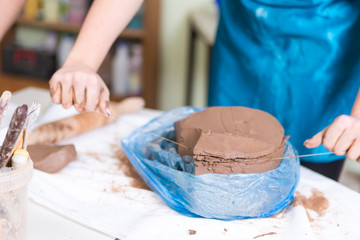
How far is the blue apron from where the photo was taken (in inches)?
41.3

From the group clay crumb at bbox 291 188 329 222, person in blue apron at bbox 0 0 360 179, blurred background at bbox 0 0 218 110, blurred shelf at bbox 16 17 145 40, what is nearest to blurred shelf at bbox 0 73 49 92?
blurred background at bbox 0 0 218 110

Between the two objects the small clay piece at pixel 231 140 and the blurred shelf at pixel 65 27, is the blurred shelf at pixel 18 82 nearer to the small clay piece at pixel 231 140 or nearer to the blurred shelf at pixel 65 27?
the blurred shelf at pixel 65 27

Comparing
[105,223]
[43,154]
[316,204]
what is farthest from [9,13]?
[316,204]

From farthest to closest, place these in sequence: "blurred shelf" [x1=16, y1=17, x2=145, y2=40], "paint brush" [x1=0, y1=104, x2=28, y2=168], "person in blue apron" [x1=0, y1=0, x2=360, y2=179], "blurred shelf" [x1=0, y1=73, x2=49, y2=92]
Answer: "blurred shelf" [x1=0, y1=73, x2=49, y2=92] < "blurred shelf" [x1=16, y1=17, x2=145, y2=40] < "person in blue apron" [x1=0, y1=0, x2=360, y2=179] < "paint brush" [x1=0, y1=104, x2=28, y2=168]

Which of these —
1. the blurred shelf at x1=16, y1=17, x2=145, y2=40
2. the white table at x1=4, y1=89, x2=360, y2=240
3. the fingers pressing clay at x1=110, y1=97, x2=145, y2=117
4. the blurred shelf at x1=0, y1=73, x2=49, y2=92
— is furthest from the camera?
the blurred shelf at x1=0, y1=73, x2=49, y2=92

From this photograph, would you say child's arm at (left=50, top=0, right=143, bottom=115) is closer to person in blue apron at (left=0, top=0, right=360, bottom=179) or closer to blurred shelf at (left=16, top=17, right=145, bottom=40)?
person in blue apron at (left=0, top=0, right=360, bottom=179)

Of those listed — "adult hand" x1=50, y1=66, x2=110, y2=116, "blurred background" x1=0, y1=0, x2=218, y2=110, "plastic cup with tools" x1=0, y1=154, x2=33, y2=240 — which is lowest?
"blurred background" x1=0, y1=0, x2=218, y2=110

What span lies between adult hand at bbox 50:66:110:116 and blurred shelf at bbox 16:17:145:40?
169 cm

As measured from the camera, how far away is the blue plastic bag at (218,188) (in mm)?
730

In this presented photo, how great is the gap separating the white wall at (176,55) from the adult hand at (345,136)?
1.85 m

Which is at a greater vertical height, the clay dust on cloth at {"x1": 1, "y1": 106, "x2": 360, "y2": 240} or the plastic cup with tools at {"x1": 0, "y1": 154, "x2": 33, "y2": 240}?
the plastic cup with tools at {"x1": 0, "y1": 154, "x2": 33, "y2": 240}

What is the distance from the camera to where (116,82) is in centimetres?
262

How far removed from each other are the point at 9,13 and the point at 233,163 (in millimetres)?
702

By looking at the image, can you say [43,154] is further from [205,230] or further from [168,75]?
[168,75]
